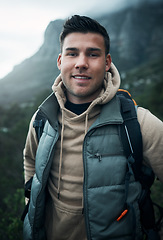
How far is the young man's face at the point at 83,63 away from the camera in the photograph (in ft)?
4.64

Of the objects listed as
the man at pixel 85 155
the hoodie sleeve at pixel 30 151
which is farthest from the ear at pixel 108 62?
the hoodie sleeve at pixel 30 151

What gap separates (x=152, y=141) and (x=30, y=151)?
1509 mm

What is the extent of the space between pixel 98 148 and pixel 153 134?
515 millimetres

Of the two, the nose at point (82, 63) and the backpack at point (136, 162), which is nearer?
the backpack at point (136, 162)

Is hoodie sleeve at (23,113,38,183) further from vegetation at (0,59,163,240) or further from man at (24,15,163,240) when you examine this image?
vegetation at (0,59,163,240)

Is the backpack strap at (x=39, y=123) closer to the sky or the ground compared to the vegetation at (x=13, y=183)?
closer to the sky

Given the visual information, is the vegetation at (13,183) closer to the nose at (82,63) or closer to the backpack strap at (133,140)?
the backpack strap at (133,140)

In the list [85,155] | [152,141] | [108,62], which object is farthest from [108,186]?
[108,62]

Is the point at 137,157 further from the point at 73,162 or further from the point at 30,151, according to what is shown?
the point at 30,151

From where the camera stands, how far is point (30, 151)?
1879mm

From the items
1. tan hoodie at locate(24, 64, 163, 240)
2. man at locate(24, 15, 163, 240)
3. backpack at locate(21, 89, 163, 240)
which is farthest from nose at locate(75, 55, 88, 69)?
backpack at locate(21, 89, 163, 240)

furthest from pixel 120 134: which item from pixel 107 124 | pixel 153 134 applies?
pixel 153 134

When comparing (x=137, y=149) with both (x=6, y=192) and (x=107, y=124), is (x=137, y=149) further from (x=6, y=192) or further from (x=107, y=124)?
(x=6, y=192)

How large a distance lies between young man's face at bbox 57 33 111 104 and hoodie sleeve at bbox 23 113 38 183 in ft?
2.55
